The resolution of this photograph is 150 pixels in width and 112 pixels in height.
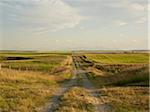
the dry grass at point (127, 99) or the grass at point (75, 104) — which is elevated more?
the grass at point (75, 104)

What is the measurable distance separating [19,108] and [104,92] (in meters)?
6.29

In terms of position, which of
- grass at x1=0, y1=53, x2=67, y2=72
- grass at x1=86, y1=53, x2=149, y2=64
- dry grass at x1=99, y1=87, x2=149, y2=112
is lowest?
grass at x1=86, y1=53, x2=149, y2=64

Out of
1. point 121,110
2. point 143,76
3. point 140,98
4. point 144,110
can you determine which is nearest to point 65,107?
point 121,110

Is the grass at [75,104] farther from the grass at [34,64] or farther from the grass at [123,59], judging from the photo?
the grass at [123,59]

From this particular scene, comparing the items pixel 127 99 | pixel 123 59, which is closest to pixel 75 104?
pixel 127 99

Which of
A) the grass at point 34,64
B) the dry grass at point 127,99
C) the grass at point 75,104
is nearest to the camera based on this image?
the grass at point 75,104

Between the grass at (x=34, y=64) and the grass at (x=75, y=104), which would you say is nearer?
the grass at (x=75, y=104)

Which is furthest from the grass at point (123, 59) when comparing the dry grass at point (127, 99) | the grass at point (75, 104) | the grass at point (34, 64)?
the grass at point (75, 104)

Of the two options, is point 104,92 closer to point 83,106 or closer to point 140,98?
point 140,98

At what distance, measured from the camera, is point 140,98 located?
15453mm

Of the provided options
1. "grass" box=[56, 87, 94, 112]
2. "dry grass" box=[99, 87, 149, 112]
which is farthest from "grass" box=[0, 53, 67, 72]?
"grass" box=[56, 87, 94, 112]

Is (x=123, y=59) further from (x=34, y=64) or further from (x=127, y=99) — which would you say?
(x=127, y=99)

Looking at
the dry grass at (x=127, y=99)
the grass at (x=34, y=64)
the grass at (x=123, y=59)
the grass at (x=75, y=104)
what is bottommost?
the grass at (x=123, y=59)

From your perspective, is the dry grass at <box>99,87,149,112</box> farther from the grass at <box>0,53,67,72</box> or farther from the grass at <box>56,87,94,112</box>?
the grass at <box>0,53,67,72</box>
